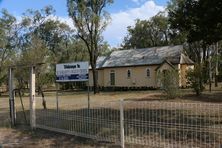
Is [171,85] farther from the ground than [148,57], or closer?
closer

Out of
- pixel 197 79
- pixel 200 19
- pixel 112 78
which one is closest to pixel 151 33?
pixel 112 78

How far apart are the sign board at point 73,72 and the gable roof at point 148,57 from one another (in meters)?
36.1

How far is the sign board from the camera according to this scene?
14.2 meters

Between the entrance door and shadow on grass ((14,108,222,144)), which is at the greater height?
the entrance door

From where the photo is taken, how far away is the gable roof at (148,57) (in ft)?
167

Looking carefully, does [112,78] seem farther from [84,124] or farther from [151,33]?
[84,124]

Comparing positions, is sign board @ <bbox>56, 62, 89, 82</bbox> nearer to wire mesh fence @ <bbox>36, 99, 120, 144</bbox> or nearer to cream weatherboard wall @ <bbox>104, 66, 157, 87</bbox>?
wire mesh fence @ <bbox>36, 99, 120, 144</bbox>

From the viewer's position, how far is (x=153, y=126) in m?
10.9

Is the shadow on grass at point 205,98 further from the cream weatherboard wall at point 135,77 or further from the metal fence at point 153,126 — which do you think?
the cream weatherboard wall at point 135,77

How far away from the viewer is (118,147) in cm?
1037

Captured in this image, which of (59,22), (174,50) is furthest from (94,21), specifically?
(59,22)

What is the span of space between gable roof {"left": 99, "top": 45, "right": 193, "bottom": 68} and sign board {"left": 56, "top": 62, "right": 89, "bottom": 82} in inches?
1422

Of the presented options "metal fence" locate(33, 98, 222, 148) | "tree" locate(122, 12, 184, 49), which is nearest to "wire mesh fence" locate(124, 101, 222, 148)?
"metal fence" locate(33, 98, 222, 148)

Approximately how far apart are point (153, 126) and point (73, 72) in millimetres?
4715
